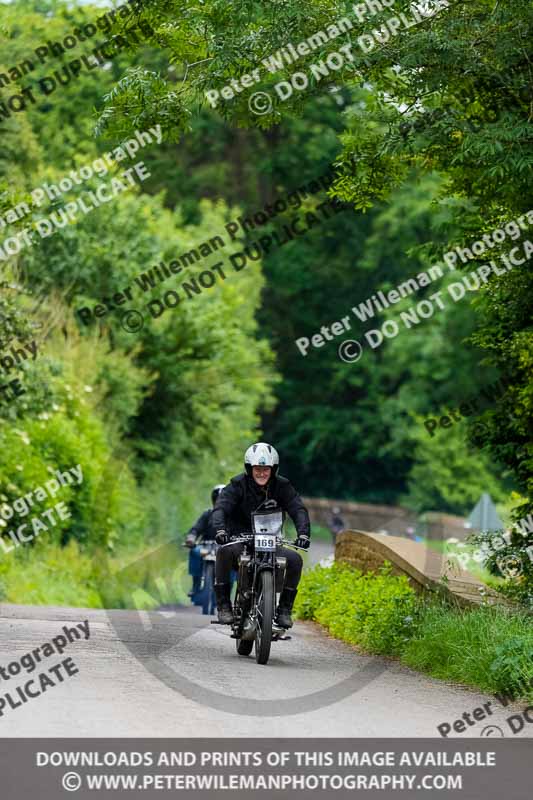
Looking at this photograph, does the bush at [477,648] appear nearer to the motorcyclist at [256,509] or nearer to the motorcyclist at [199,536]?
the motorcyclist at [256,509]

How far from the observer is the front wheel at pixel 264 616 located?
39.4ft

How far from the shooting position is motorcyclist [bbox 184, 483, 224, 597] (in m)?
18.3

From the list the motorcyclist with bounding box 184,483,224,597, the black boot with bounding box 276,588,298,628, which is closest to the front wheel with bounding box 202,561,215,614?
the motorcyclist with bounding box 184,483,224,597

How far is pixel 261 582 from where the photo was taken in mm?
12203

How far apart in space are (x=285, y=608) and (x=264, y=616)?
0.51 m

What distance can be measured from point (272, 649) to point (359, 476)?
53.1 metres

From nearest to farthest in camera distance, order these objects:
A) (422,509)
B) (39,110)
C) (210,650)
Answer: (210,650), (39,110), (422,509)

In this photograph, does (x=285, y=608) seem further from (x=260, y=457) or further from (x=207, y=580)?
(x=207, y=580)

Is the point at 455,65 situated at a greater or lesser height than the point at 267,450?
greater

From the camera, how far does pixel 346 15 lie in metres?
12.7

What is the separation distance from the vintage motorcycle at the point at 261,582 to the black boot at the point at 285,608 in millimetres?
56

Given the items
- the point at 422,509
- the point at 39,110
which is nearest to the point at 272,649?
the point at 39,110

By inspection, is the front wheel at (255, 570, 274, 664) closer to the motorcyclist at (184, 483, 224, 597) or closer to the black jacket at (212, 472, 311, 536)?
the black jacket at (212, 472, 311, 536)

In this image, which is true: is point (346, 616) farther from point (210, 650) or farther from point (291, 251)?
point (291, 251)
